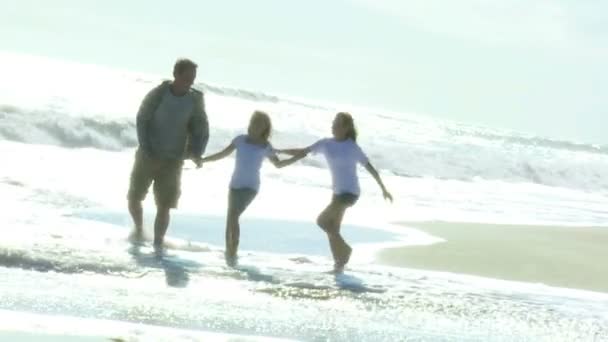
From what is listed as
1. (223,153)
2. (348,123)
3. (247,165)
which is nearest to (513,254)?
(348,123)

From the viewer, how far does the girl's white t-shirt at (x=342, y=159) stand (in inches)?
360

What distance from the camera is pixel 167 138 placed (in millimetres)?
8945

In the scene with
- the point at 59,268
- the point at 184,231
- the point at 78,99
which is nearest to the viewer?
the point at 59,268

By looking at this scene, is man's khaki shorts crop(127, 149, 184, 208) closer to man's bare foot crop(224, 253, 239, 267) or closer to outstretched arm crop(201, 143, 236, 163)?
outstretched arm crop(201, 143, 236, 163)

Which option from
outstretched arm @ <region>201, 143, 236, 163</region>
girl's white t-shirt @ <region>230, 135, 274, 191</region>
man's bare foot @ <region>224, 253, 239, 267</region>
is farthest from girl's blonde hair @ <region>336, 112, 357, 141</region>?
man's bare foot @ <region>224, 253, 239, 267</region>

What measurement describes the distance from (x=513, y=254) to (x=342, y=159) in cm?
360

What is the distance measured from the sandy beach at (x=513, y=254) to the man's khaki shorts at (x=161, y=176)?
7.94 feet

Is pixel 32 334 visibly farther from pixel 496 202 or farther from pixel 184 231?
pixel 496 202

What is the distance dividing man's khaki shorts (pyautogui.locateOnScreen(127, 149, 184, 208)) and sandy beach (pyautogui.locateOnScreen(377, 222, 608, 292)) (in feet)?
7.94

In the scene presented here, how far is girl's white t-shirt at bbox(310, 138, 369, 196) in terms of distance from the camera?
9.16 m

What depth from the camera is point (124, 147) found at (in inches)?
1148

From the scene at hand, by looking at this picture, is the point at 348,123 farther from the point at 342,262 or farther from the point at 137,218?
the point at 137,218

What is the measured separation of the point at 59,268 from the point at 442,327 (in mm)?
2722

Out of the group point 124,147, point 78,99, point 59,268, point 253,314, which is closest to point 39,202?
point 59,268
